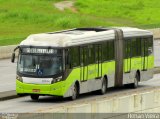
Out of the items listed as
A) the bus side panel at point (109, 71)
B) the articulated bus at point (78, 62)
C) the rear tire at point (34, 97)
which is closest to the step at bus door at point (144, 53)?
the articulated bus at point (78, 62)

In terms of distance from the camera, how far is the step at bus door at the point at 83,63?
3394cm

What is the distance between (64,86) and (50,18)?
54025mm

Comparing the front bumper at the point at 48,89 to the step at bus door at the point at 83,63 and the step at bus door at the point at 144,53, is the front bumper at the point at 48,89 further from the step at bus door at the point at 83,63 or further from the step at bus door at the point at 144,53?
the step at bus door at the point at 144,53

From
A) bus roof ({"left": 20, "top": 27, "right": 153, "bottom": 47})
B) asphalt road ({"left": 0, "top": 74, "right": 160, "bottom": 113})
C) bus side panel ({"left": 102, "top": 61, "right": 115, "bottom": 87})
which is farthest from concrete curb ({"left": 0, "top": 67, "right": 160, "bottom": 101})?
bus side panel ({"left": 102, "top": 61, "right": 115, "bottom": 87})

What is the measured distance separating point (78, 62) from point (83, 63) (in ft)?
1.97

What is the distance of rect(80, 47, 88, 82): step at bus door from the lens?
33.9 meters

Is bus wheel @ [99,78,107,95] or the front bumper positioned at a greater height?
the front bumper

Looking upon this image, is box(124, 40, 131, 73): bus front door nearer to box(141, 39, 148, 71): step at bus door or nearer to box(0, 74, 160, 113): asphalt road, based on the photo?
box(0, 74, 160, 113): asphalt road

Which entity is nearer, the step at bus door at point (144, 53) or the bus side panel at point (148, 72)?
the bus side panel at point (148, 72)

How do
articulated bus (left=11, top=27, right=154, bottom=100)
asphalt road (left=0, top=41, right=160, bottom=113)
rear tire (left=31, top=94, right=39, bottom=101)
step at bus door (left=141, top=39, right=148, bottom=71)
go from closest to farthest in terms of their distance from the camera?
1. asphalt road (left=0, top=41, right=160, bottom=113)
2. articulated bus (left=11, top=27, right=154, bottom=100)
3. rear tire (left=31, top=94, right=39, bottom=101)
4. step at bus door (left=141, top=39, right=148, bottom=71)

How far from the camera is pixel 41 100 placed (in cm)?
3350

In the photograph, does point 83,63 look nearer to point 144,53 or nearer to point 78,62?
point 78,62

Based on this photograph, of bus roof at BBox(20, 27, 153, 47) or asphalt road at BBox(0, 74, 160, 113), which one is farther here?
bus roof at BBox(20, 27, 153, 47)

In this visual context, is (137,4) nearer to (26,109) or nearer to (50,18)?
(50,18)
